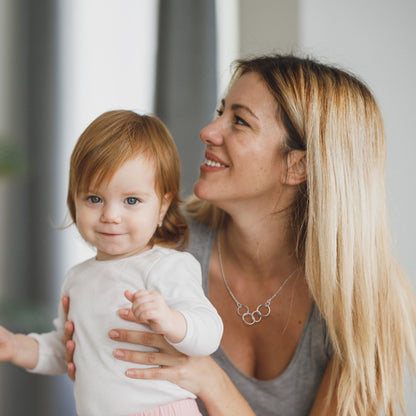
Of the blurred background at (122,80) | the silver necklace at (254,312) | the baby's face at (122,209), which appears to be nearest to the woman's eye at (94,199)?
the baby's face at (122,209)

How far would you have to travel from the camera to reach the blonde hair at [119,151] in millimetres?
1058

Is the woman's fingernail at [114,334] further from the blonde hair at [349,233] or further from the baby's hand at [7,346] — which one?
the blonde hair at [349,233]

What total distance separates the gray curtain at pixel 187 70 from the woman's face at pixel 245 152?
0.82 metres

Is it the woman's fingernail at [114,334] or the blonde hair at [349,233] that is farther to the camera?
the blonde hair at [349,233]

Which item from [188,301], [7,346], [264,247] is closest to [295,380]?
[264,247]

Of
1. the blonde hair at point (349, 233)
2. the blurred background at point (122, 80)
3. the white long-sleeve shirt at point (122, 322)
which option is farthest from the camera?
the blurred background at point (122, 80)

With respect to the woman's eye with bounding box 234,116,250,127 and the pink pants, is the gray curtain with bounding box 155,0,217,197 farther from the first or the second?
the pink pants

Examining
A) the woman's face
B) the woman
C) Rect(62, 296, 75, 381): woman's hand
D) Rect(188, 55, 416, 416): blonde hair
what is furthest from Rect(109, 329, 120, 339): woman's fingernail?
Rect(188, 55, 416, 416): blonde hair

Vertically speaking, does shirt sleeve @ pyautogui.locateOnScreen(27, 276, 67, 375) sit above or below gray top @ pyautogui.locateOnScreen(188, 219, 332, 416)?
above

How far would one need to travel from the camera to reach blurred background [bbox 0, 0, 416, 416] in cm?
200

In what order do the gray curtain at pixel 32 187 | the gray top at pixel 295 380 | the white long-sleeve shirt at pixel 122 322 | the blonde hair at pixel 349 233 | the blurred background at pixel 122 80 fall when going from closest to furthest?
the white long-sleeve shirt at pixel 122 322 → the blonde hair at pixel 349 233 → the gray top at pixel 295 380 → the blurred background at pixel 122 80 → the gray curtain at pixel 32 187

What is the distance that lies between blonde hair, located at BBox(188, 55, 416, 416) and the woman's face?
42 millimetres

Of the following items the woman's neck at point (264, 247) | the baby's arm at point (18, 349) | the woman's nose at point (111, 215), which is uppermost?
the woman's nose at point (111, 215)

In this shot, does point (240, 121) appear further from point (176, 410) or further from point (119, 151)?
point (176, 410)
